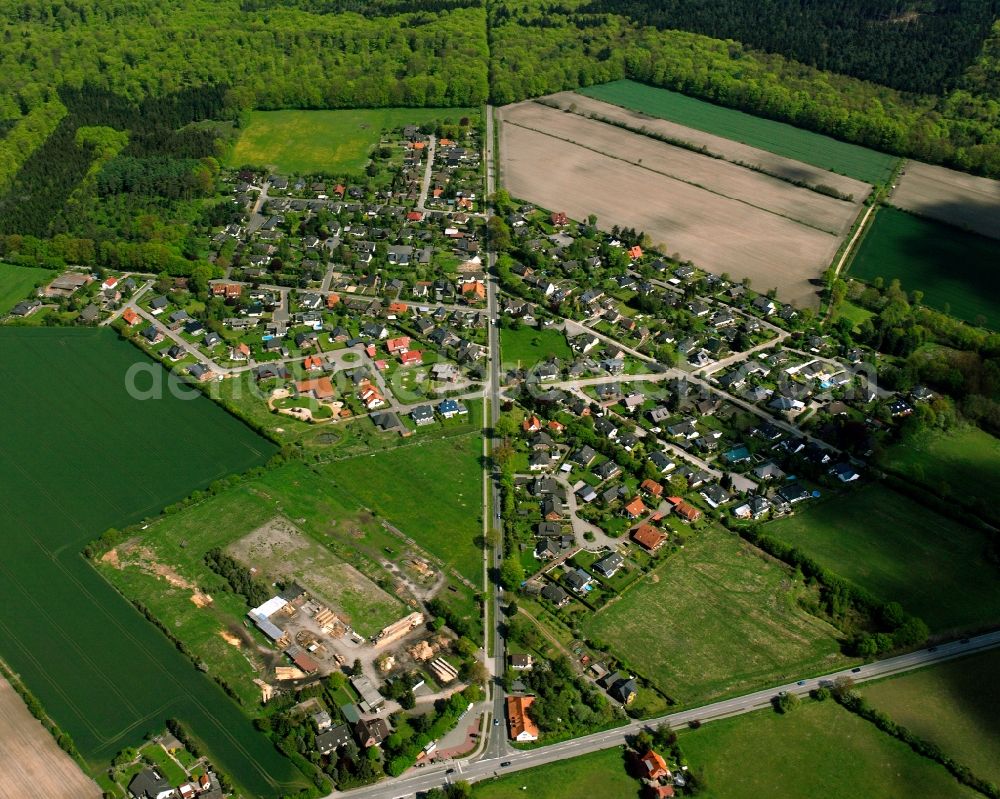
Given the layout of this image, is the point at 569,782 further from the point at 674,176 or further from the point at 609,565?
the point at 674,176

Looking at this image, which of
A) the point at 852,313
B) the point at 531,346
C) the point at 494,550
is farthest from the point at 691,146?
the point at 494,550

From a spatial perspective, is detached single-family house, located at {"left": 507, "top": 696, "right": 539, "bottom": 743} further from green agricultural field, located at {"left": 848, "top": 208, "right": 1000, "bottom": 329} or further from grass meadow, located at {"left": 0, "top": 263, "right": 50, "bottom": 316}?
grass meadow, located at {"left": 0, "top": 263, "right": 50, "bottom": 316}

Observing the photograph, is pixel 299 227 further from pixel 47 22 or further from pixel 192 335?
pixel 47 22

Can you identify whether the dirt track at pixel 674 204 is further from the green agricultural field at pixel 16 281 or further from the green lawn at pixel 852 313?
the green agricultural field at pixel 16 281

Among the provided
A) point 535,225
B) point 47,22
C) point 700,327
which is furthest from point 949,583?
point 47,22

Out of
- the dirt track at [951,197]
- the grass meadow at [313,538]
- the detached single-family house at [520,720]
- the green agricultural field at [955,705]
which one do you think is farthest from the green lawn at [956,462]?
the dirt track at [951,197]

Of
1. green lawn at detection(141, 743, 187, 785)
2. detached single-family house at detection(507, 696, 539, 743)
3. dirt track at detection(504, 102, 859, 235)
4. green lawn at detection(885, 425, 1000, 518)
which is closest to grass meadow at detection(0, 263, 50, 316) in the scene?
green lawn at detection(141, 743, 187, 785)
